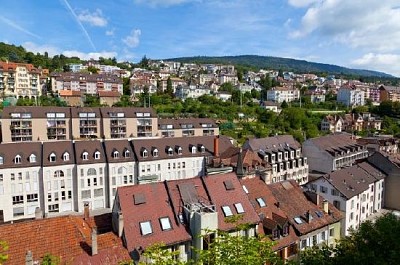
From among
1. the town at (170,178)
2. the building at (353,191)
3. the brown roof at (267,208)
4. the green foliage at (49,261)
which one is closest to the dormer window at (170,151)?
the town at (170,178)

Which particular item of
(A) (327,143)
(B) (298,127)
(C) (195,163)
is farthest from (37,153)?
(B) (298,127)

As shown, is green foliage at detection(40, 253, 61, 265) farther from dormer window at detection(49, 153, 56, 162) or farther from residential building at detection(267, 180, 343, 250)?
dormer window at detection(49, 153, 56, 162)

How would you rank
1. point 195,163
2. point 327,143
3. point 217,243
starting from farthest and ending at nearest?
point 327,143, point 195,163, point 217,243

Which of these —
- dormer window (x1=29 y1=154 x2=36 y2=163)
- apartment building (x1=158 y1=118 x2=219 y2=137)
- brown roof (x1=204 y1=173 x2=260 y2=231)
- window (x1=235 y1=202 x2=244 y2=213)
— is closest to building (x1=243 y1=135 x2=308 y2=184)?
apartment building (x1=158 y1=118 x2=219 y2=137)

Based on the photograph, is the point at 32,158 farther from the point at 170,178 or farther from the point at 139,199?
the point at 139,199

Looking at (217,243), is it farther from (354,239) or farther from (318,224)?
(318,224)

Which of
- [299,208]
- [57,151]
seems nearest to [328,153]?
[299,208]

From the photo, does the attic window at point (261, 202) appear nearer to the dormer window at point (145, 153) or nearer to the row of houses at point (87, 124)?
the dormer window at point (145, 153)
